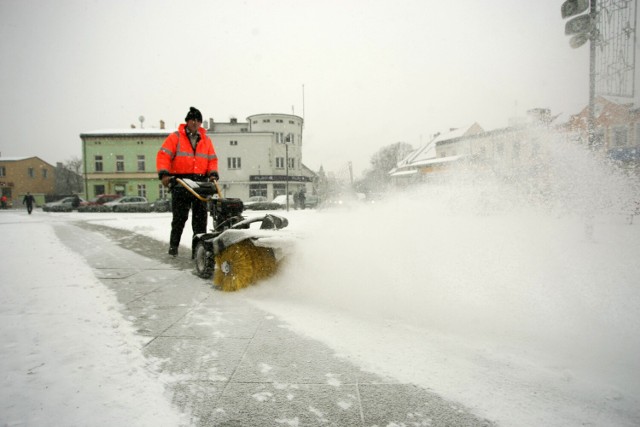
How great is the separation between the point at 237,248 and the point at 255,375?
1.71 metres

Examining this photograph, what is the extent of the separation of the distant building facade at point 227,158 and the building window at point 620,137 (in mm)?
32851

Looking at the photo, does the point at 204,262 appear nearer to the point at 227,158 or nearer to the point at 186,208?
the point at 186,208

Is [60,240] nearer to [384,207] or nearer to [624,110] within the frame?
[384,207]

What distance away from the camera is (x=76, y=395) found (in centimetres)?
171

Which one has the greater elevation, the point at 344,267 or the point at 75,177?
the point at 75,177

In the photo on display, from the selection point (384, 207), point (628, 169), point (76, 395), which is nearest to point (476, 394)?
point (76, 395)

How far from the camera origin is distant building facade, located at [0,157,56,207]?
55594 mm

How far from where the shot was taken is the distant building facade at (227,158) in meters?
41.3

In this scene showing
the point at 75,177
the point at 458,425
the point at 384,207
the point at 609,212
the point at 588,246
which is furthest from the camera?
the point at 75,177

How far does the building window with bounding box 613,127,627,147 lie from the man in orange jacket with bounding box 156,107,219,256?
22.4 feet

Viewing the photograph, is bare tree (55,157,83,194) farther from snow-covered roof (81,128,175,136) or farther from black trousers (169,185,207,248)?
black trousers (169,185,207,248)

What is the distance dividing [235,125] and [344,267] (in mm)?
46947

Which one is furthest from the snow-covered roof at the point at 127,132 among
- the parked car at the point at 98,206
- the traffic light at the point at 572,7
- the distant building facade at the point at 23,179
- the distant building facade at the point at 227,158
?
the traffic light at the point at 572,7

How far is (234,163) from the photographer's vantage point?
44250 mm
